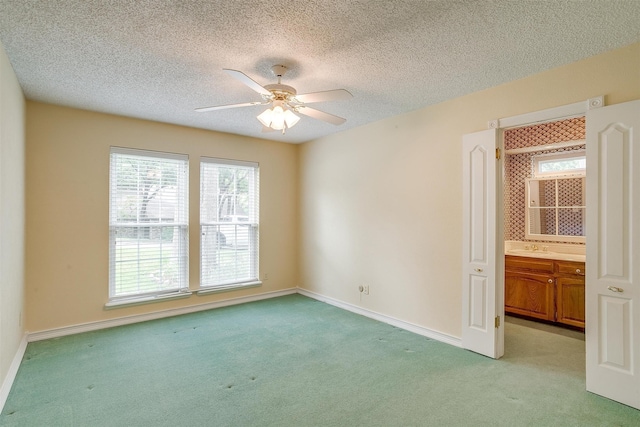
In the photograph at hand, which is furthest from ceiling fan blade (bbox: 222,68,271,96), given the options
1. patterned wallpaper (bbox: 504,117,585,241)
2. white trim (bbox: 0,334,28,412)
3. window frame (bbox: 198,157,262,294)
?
patterned wallpaper (bbox: 504,117,585,241)

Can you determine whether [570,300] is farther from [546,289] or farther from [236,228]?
[236,228]

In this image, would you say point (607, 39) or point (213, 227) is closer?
point (607, 39)

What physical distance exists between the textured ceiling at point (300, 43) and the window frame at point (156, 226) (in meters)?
0.96

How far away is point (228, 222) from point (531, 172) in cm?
458

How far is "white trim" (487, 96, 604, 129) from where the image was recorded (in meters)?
2.59

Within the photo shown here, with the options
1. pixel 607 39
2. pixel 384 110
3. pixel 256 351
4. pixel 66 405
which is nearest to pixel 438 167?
pixel 384 110

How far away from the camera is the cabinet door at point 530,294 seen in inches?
163

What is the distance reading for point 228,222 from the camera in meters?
5.12

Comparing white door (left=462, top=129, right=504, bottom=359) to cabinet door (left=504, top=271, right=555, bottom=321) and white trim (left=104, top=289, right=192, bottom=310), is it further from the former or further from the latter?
white trim (left=104, top=289, right=192, bottom=310)

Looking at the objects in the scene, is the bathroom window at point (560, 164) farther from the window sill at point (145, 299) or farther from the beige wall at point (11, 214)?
the beige wall at point (11, 214)

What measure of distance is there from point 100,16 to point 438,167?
3.17m

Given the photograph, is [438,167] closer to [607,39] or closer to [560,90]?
[560,90]

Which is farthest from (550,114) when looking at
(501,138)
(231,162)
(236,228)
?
(236,228)

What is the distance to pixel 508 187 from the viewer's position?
17.0ft
